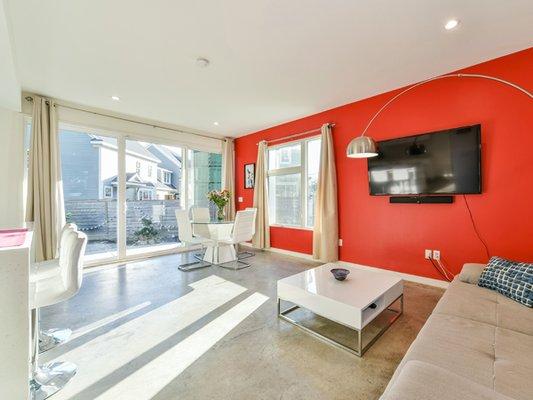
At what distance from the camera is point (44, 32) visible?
216cm

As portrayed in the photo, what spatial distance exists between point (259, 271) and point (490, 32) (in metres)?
3.66

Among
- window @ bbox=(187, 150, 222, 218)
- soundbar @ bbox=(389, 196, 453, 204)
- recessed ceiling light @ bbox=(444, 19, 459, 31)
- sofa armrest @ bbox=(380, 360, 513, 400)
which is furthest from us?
window @ bbox=(187, 150, 222, 218)

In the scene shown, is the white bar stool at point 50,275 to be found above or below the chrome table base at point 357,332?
above

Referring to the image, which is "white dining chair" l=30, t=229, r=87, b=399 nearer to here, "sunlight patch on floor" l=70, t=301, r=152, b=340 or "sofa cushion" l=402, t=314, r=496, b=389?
"sunlight patch on floor" l=70, t=301, r=152, b=340

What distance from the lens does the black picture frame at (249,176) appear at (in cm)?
549

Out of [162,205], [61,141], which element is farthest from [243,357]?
[61,141]

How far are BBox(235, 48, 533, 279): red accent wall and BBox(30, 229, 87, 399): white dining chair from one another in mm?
3416

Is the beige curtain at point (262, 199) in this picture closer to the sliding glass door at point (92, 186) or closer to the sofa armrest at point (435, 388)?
the sliding glass door at point (92, 186)

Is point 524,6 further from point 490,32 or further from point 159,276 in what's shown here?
point 159,276

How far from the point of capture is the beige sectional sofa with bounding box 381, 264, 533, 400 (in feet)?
2.94

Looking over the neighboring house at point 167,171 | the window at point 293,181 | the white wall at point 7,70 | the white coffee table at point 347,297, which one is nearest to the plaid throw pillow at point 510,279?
the white coffee table at point 347,297

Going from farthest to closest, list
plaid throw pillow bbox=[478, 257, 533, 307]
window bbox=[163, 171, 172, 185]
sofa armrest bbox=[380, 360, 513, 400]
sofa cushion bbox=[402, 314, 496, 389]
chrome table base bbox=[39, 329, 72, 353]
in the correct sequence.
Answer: window bbox=[163, 171, 172, 185] < chrome table base bbox=[39, 329, 72, 353] < plaid throw pillow bbox=[478, 257, 533, 307] < sofa cushion bbox=[402, 314, 496, 389] < sofa armrest bbox=[380, 360, 513, 400]

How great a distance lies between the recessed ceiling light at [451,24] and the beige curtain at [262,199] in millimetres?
3404

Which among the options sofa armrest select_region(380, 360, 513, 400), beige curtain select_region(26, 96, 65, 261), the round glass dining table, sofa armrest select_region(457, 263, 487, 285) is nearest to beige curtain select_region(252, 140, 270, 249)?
the round glass dining table
